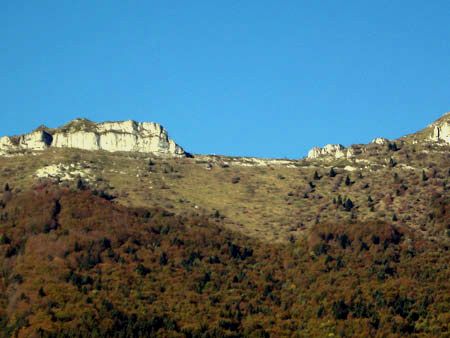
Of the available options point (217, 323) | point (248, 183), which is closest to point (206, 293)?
point (217, 323)

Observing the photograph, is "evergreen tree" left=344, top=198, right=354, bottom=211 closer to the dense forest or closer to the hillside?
the hillside

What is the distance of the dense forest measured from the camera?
430ft

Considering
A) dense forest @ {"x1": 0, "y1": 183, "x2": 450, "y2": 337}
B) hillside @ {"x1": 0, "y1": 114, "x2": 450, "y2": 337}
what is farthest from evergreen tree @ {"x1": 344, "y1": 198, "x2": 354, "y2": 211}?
dense forest @ {"x1": 0, "y1": 183, "x2": 450, "y2": 337}

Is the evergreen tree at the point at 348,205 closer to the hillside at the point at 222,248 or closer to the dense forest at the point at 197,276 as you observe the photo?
the hillside at the point at 222,248

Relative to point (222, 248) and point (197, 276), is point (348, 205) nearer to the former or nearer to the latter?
point (222, 248)

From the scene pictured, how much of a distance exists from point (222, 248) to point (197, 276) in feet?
31.0

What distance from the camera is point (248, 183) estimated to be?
190 m

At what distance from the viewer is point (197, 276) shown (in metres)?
146

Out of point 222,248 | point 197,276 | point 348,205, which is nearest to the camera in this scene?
point 197,276

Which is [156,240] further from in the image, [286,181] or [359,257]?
[286,181]

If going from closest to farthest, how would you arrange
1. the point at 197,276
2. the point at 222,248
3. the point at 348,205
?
the point at 197,276 < the point at 222,248 < the point at 348,205

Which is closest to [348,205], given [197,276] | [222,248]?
[222,248]

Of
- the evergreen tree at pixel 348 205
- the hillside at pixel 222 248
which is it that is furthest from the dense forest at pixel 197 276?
the evergreen tree at pixel 348 205

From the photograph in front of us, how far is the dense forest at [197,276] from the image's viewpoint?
131 meters
